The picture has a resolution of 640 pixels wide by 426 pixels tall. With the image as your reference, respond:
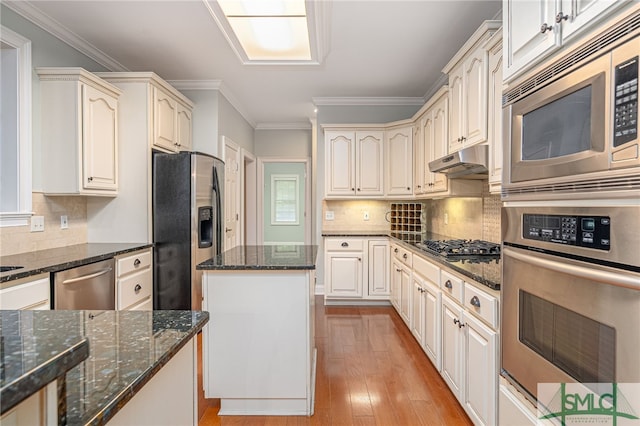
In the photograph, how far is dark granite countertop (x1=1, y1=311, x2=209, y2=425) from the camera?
1.89 feet

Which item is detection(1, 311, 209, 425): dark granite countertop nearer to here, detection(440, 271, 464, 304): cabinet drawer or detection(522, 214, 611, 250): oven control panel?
detection(522, 214, 611, 250): oven control panel

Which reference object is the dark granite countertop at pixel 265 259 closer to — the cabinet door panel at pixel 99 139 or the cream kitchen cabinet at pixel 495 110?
the cream kitchen cabinet at pixel 495 110

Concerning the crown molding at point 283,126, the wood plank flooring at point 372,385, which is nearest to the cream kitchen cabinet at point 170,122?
the crown molding at point 283,126

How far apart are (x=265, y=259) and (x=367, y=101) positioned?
3121 mm

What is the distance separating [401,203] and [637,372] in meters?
3.80

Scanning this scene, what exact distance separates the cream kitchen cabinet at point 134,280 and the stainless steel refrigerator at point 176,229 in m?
0.11

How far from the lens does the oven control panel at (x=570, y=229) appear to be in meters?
0.94

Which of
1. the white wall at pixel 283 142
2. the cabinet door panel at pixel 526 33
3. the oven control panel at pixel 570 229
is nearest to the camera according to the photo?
the oven control panel at pixel 570 229

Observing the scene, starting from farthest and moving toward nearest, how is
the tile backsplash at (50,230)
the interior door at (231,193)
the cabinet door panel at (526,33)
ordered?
the interior door at (231,193)
the tile backsplash at (50,230)
the cabinet door panel at (526,33)

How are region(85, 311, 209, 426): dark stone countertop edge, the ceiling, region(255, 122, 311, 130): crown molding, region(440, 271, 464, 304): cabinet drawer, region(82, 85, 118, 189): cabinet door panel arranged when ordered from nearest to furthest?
region(85, 311, 209, 426): dark stone countertop edge < region(440, 271, 464, 304): cabinet drawer < the ceiling < region(82, 85, 118, 189): cabinet door panel < region(255, 122, 311, 130): crown molding

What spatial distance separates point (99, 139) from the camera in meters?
2.93

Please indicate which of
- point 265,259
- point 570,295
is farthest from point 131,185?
point 570,295

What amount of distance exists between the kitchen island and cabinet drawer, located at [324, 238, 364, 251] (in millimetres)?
2215

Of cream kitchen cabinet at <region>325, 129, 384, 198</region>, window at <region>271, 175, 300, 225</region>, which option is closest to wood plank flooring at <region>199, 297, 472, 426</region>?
cream kitchen cabinet at <region>325, 129, 384, 198</region>
